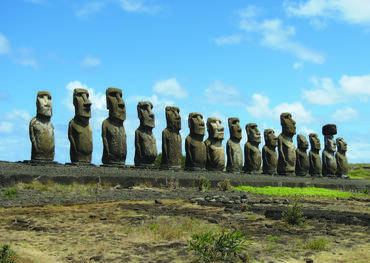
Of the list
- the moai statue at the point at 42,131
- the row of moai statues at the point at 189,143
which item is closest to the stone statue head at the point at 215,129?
the row of moai statues at the point at 189,143

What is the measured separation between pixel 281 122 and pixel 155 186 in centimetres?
1281

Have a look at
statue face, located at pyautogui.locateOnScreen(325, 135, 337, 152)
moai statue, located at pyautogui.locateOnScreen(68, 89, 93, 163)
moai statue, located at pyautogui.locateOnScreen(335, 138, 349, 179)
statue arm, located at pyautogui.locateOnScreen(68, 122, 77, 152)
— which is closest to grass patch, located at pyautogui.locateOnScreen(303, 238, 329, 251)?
moai statue, located at pyautogui.locateOnScreen(68, 89, 93, 163)

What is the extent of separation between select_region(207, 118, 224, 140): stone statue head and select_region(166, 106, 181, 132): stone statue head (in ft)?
7.05

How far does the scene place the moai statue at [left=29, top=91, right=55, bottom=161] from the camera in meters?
13.5

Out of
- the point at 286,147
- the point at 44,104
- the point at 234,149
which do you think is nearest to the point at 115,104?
the point at 44,104

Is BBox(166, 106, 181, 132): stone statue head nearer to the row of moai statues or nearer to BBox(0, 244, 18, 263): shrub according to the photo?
the row of moai statues

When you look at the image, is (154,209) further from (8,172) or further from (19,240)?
(8,172)

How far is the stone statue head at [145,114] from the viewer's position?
53.8 ft

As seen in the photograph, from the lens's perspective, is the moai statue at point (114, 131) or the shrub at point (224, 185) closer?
the shrub at point (224, 185)

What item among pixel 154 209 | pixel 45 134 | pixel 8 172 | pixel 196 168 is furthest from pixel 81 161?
pixel 154 209

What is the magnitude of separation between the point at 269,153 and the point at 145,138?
9.01m

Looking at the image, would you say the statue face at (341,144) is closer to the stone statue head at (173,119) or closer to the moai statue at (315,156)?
the moai statue at (315,156)

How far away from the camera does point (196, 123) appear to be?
18.2m

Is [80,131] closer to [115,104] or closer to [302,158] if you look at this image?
[115,104]
